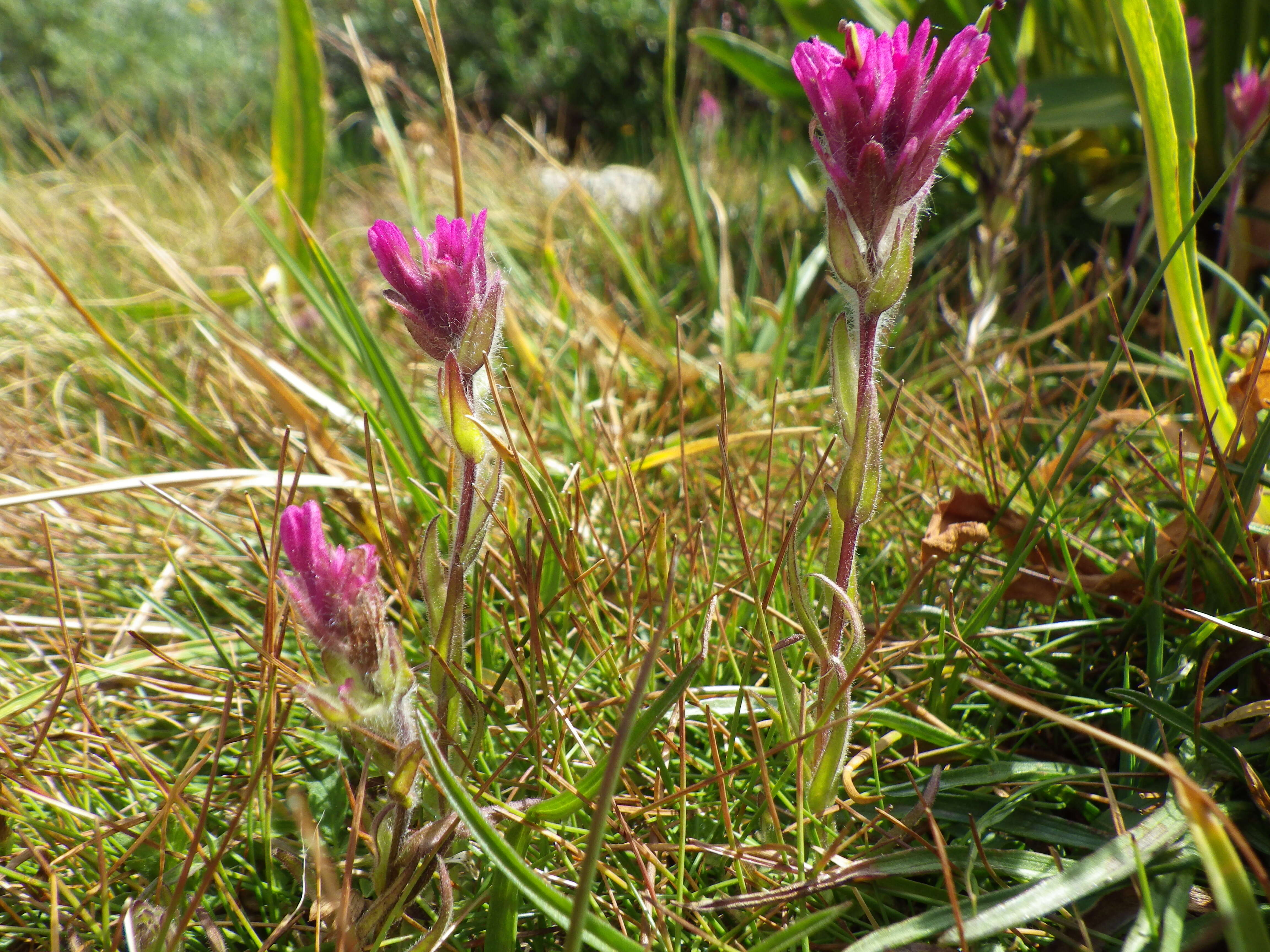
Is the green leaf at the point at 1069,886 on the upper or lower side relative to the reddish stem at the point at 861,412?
lower

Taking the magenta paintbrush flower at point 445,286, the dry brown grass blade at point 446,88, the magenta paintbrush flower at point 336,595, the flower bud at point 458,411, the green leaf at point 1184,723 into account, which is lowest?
the green leaf at point 1184,723

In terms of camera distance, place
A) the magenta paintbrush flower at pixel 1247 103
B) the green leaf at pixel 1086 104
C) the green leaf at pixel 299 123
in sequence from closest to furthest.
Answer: the magenta paintbrush flower at pixel 1247 103
the green leaf at pixel 1086 104
the green leaf at pixel 299 123

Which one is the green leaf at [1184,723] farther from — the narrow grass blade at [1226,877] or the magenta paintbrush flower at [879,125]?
the magenta paintbrush flower at [879,125]

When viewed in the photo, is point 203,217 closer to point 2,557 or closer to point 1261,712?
point 2,557

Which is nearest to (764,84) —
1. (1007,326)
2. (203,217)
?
(1007,326)

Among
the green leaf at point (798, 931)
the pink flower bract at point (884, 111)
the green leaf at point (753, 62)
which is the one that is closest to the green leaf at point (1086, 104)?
the green leaf at point (753, 62)

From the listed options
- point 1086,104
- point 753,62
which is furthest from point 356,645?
point 753,62
